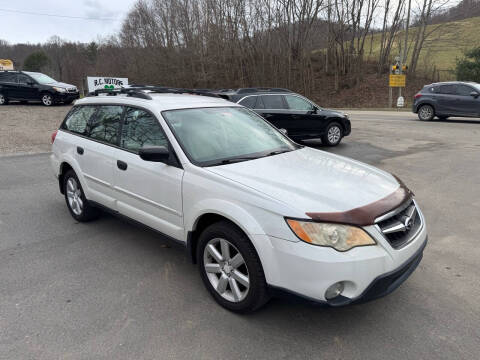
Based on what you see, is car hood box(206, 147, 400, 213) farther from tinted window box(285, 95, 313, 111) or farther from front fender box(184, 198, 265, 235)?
tinted window box(285, 95, 313, 111)

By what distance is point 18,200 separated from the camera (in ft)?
19.6

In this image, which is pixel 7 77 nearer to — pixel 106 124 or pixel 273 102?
pixel 273 102

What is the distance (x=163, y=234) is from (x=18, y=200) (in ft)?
12.0

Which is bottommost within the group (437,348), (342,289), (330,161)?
(437,348)

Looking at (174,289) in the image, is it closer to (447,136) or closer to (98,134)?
(98,134)

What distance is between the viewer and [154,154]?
323cm

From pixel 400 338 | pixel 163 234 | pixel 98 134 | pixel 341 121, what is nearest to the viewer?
pixel 400 338

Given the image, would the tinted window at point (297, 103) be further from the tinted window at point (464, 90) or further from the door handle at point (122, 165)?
the tinted window at point (464, 90)

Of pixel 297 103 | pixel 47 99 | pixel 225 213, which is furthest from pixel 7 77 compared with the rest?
pixel 225 213

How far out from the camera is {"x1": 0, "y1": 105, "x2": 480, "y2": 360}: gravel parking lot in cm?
260

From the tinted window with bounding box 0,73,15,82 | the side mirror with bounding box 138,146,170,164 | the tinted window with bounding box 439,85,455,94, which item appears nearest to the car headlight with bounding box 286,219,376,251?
the side mirror with bounding box 138,146,170,164

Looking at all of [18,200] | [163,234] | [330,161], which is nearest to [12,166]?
[18,200]

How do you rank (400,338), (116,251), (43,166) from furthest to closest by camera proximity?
(43,166), (116,251), (400,338)

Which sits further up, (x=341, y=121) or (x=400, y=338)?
(x=341, y=121)
